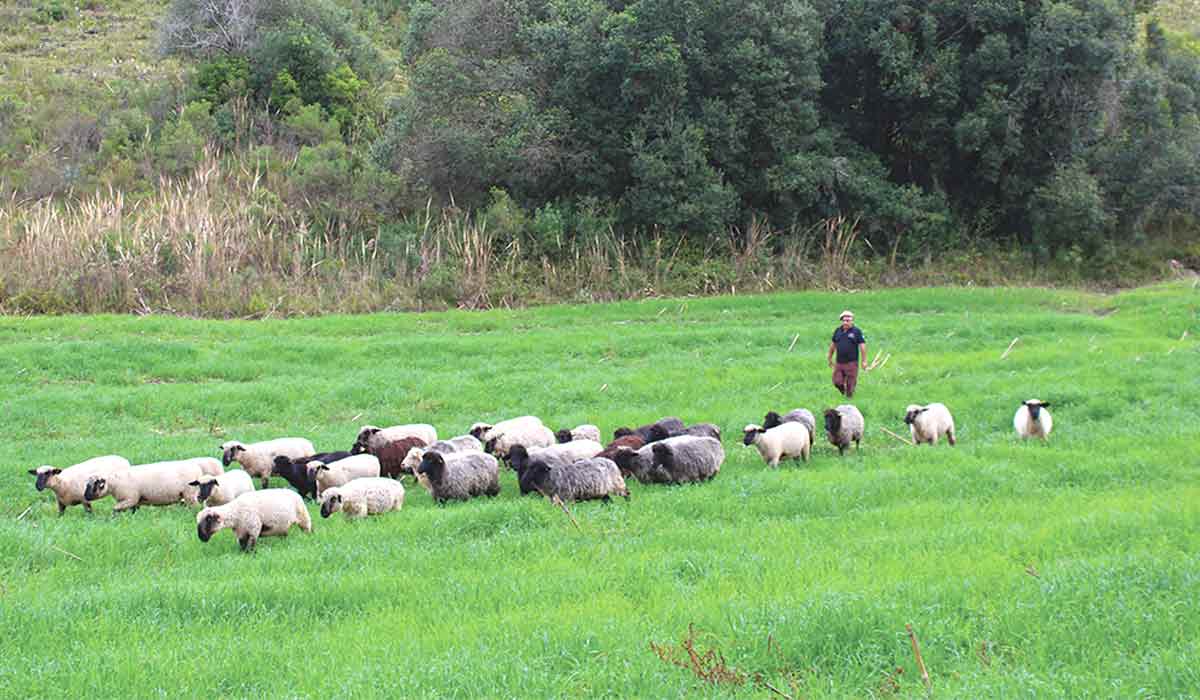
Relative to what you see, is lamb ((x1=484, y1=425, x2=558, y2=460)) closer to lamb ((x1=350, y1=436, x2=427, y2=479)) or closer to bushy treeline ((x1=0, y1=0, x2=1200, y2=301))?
lamb ((x1=350, y1=436, x2=427, y2=479))

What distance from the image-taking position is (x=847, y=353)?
16.3m

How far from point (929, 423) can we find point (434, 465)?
6551mm

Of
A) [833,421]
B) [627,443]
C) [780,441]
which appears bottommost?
[627,443]

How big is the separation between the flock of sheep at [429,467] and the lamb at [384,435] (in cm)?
2

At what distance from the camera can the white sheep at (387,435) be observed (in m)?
13.5

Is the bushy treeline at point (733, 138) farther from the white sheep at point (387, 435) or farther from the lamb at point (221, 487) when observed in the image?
the lamb at point (221, 487)

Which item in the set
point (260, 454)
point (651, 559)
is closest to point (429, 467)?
point (260, 454)

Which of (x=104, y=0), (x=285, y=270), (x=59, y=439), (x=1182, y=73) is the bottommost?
(x=59, y=439)

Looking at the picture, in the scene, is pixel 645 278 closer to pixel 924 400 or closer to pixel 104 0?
pixel 924 400

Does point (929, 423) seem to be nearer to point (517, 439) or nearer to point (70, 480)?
point (517, 439)

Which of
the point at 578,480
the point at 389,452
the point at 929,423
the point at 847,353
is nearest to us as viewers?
the point at 578,480

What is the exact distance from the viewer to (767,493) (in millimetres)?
11109

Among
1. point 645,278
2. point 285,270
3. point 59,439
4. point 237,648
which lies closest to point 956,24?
point 645,278

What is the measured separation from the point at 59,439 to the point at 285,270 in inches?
470
